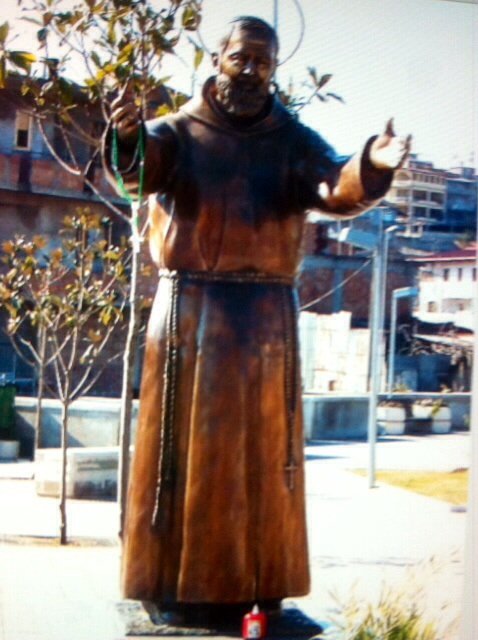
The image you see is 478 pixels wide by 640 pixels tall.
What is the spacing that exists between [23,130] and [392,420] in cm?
102

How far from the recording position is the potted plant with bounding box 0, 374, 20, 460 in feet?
6.34

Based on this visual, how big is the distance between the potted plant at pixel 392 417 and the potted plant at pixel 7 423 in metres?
0.80

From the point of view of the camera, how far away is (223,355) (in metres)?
1.66

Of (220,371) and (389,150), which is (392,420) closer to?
(220,371)

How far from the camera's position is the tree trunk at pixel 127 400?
1.84 meters

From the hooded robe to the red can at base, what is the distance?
3 cm

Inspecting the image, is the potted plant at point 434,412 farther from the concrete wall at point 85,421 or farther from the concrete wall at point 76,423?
the concrete wall at point 76,423

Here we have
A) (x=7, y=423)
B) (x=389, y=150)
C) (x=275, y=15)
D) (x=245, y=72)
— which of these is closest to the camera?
(x=389, y=150)

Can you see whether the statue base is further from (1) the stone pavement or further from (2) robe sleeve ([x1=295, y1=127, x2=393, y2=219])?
(2) robe sleeve ([x1=295, y1=127, x2=393, y2=219])

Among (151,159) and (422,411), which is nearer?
(151,159)

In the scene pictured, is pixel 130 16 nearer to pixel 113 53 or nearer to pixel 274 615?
pixel 113 53

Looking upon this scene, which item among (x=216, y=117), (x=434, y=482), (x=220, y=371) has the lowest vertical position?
(x=434, y=482)

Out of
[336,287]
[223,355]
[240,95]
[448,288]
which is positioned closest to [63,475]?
[223,355]

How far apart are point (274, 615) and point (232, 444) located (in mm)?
329
